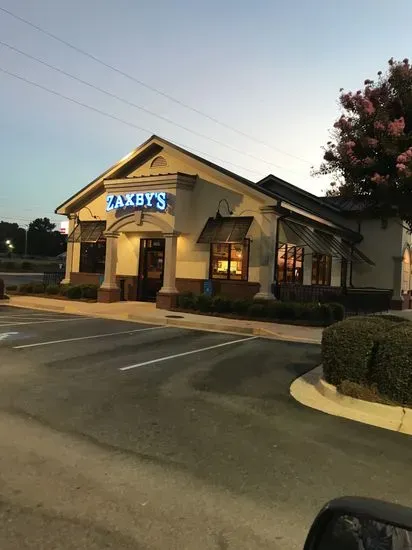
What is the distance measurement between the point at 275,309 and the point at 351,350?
1079cm

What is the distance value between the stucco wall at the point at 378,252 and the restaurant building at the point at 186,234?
7.52 ft

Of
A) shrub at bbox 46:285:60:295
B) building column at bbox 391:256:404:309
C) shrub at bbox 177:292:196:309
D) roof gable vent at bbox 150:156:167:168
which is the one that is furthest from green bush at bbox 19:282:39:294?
building column at bbox 391:256:404:309

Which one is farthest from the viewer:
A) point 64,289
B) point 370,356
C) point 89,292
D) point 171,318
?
point 64,289

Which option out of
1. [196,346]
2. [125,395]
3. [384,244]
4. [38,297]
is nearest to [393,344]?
[125,395]

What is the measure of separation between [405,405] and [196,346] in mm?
6222

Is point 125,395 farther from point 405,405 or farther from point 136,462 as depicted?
point 405,405

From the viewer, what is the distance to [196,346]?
40.3 ft

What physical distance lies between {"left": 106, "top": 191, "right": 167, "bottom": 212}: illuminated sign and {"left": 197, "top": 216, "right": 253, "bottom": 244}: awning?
1998mm

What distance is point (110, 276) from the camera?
74.5 ft

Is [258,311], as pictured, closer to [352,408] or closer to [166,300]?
[166,300]

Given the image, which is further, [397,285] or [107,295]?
[397,285]

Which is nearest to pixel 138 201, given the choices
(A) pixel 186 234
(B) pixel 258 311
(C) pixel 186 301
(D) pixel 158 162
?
(D) pixel 158 162

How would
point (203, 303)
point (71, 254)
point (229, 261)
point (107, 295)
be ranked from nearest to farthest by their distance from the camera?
point (203, 303) < point (229, 261) < point (107, 295) < point (71, 254)

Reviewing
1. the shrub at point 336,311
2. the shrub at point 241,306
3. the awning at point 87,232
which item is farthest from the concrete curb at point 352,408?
the awning at point 87,232
